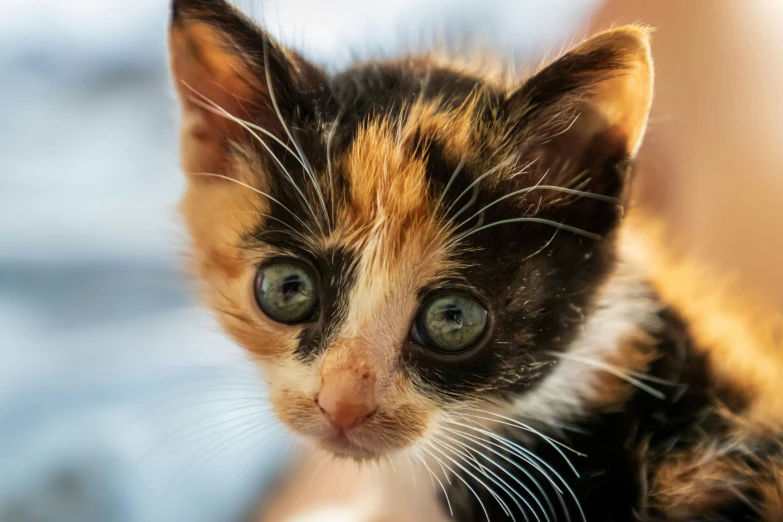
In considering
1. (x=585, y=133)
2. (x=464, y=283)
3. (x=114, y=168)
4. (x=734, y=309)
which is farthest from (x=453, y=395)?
(x=114, y=168)

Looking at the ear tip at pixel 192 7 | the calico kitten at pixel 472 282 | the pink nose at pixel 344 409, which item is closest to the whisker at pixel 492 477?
the calico kitten at pixel 472 282

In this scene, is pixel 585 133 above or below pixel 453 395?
above

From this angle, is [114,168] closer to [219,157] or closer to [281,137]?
[219,157]

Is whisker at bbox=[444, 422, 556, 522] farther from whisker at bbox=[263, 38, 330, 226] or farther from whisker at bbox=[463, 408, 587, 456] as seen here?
whisker at bbox=[263, 38, 330, 226]

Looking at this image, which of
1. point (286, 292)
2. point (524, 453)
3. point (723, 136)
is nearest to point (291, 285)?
point (286, 292)

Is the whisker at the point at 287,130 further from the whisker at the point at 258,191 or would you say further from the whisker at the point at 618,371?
the whisker at the point at 618,371

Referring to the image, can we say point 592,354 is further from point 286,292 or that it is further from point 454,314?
point 286,292

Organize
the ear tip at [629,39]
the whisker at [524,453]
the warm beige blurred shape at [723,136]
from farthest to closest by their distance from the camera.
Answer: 1. the warm beige blurred shape at [723,136]
2. the whisker at [524,453]
3. the ear tip at [629,39]

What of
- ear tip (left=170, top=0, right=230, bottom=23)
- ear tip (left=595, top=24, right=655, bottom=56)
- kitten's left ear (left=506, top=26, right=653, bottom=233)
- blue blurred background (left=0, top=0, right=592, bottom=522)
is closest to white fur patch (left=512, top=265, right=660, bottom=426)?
kitten's left ear (left=506, top=26, right=653, bottom=233)
